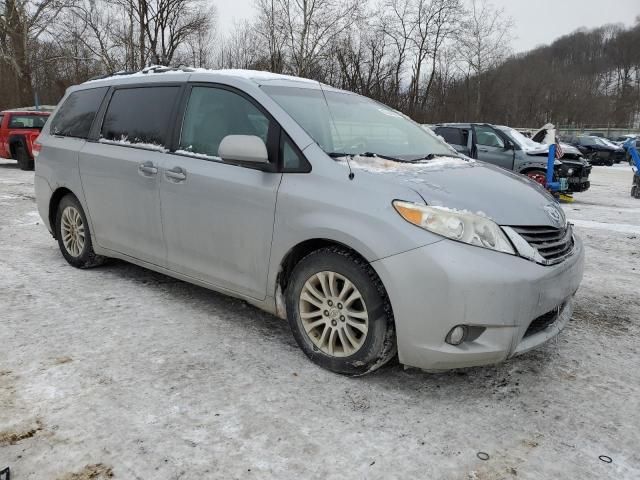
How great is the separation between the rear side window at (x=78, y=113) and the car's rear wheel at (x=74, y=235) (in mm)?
614

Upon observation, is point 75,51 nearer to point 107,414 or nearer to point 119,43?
point 119,43

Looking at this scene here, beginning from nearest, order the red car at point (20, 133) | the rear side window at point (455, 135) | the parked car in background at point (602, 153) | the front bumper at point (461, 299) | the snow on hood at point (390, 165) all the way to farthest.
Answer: the front bumper at point (461, 299) → the snow on hood at point (390, 165) → the rear side window at point (455, 135) → the red car at point (20, 133) → the parked car in background at point (602, 153)

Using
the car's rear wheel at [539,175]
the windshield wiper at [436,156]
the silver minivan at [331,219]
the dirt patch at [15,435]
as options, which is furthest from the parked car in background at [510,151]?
the dirt patch at [15,435]

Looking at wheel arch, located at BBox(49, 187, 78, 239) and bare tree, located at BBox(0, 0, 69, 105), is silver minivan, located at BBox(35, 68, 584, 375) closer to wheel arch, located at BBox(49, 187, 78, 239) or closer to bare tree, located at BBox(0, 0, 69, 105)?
wheel arch, located at BBox(49, 187, 78, 239)

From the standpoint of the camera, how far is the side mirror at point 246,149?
3023 mm

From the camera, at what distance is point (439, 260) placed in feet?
8.08

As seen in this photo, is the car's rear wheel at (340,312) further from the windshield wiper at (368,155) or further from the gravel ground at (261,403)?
the windshield wiper at (368,155)

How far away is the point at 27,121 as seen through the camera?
49.0ft

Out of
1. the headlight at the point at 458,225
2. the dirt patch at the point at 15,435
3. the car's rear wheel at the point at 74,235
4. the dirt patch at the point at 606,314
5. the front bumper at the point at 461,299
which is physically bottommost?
the dirt patch at the point at 15,435

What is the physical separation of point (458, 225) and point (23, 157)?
15212 millimetres

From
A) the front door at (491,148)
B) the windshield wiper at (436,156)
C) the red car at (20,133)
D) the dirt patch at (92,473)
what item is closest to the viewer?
the dirt patch at (92,473)

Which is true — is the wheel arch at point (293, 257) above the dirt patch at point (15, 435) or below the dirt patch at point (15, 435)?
above

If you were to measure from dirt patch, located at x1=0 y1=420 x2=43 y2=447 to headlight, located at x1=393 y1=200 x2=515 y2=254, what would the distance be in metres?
1.97

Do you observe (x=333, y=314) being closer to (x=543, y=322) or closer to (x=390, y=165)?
(x=390, y=165)
